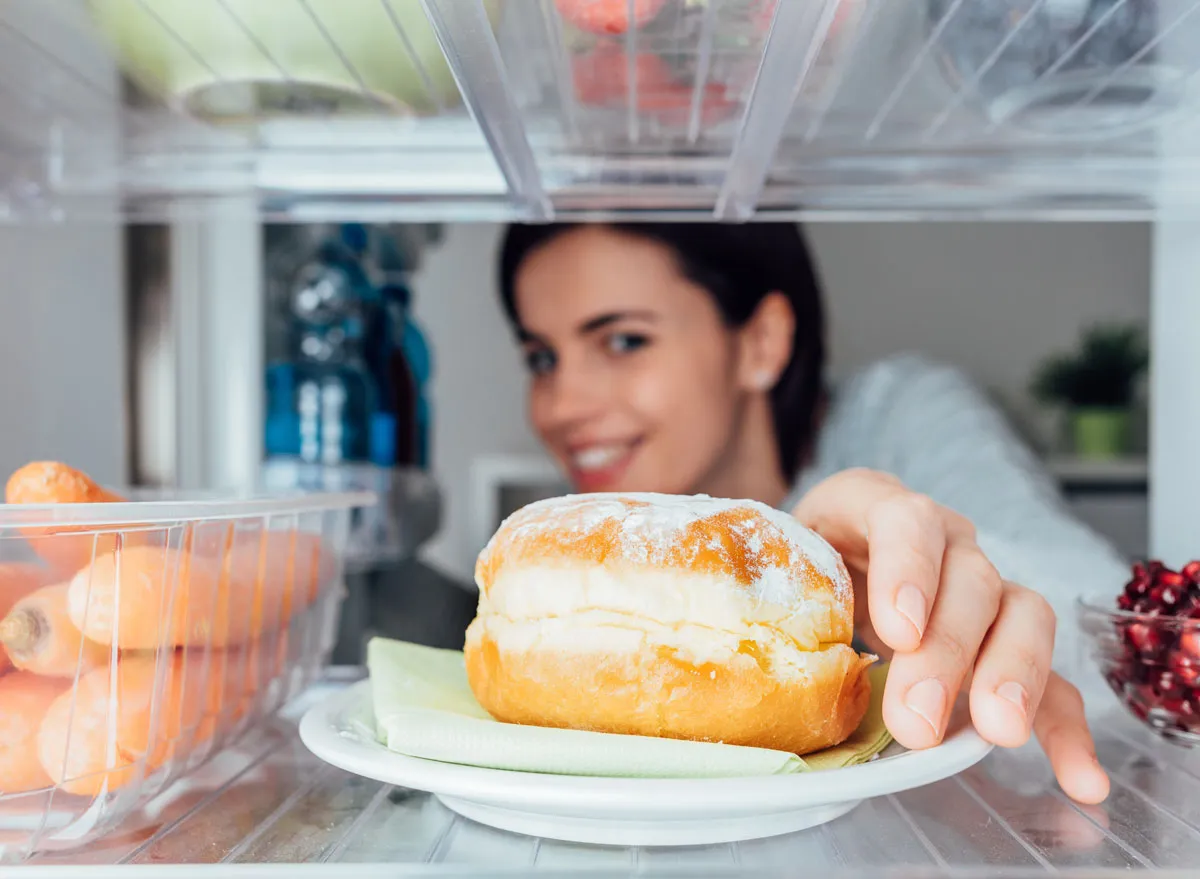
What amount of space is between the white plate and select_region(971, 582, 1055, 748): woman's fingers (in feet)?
0.05

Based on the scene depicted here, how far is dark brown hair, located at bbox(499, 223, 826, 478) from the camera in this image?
160 cm

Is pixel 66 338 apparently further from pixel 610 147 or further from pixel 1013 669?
pixel 1013 669

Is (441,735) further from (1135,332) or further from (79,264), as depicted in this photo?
(1135,332)

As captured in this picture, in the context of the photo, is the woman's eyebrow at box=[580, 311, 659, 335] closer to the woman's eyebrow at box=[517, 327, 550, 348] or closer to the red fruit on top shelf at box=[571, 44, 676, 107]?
the woman's eyebrow at box=[517, 327, 550, 348]

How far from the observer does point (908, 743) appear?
0.41 meters

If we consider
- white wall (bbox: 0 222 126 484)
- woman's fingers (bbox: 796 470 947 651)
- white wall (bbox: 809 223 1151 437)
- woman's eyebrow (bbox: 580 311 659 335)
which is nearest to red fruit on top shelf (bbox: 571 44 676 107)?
woman's fingers (bbox: 796 470 947 651)

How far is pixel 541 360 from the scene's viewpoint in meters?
1.75

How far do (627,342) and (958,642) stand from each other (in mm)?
1155

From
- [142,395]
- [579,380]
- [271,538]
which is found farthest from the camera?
[579,380]

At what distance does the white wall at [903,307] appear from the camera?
239 cm

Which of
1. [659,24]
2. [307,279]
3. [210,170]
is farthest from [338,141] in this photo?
[307,279]

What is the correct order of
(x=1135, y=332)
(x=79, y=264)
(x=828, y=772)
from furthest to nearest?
(x=1135, y=332), (x=79, y=264), (x=828, y=772)

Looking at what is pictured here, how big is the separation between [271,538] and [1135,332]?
7.76ft

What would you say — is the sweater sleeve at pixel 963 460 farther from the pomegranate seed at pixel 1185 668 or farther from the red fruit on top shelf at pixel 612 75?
the red fruit on top shelf at pixel 612 75
